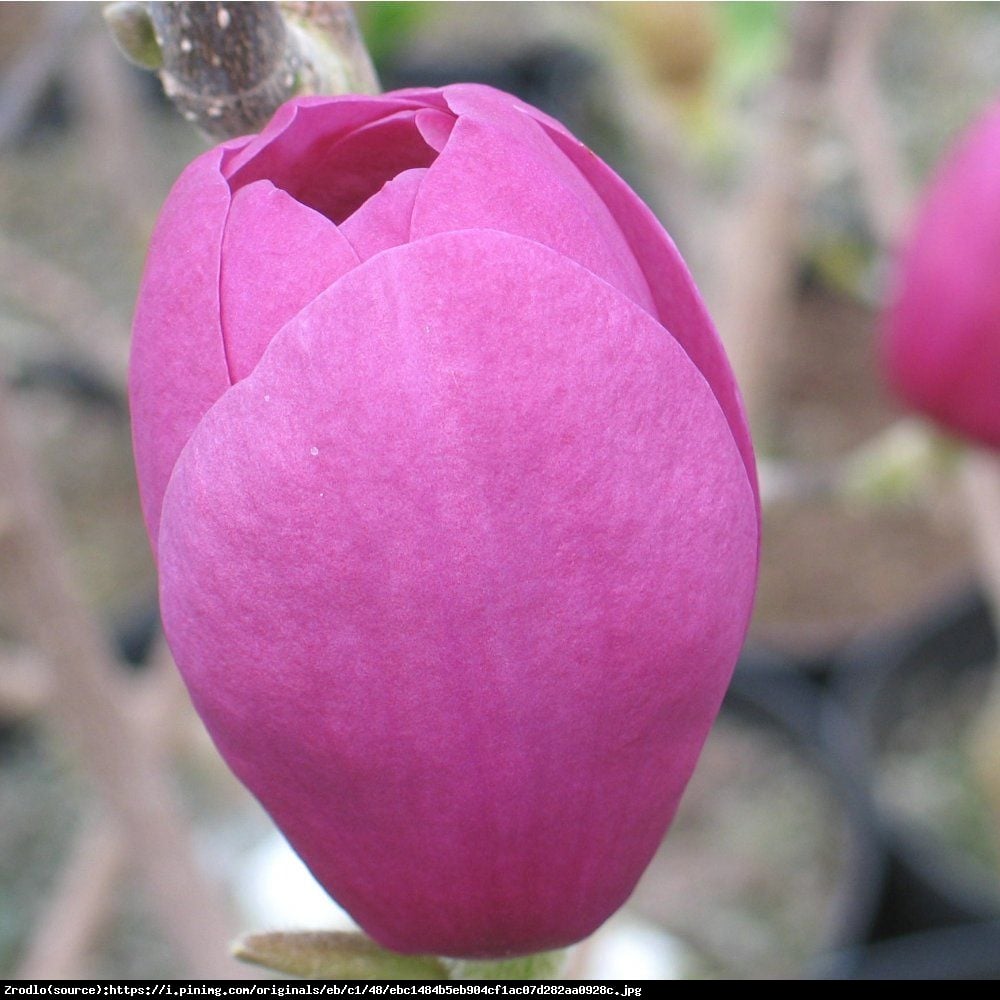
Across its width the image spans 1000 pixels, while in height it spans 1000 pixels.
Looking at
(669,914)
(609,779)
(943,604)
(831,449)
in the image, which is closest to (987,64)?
(831,449)

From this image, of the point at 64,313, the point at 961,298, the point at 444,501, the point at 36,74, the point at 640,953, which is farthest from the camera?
the point at 640,953

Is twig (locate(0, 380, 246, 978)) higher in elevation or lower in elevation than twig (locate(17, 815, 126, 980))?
higher

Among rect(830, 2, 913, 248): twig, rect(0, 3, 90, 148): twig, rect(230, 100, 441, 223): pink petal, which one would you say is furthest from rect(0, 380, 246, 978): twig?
rect(830, 2, 913, 248): twig

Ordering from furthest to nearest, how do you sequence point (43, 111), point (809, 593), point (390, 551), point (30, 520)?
point (43, 111) < point (809, 593) < point (30, 520) < point (390, 551)

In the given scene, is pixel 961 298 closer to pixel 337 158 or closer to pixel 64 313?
pixel 337 158

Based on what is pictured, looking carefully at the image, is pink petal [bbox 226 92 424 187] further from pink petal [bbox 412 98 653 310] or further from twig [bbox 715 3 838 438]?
twig [bbox 715 3 838 438]

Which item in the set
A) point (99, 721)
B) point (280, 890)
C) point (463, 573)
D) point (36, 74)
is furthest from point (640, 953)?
point (463, 573)

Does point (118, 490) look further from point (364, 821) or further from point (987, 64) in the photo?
point (364, 821)
